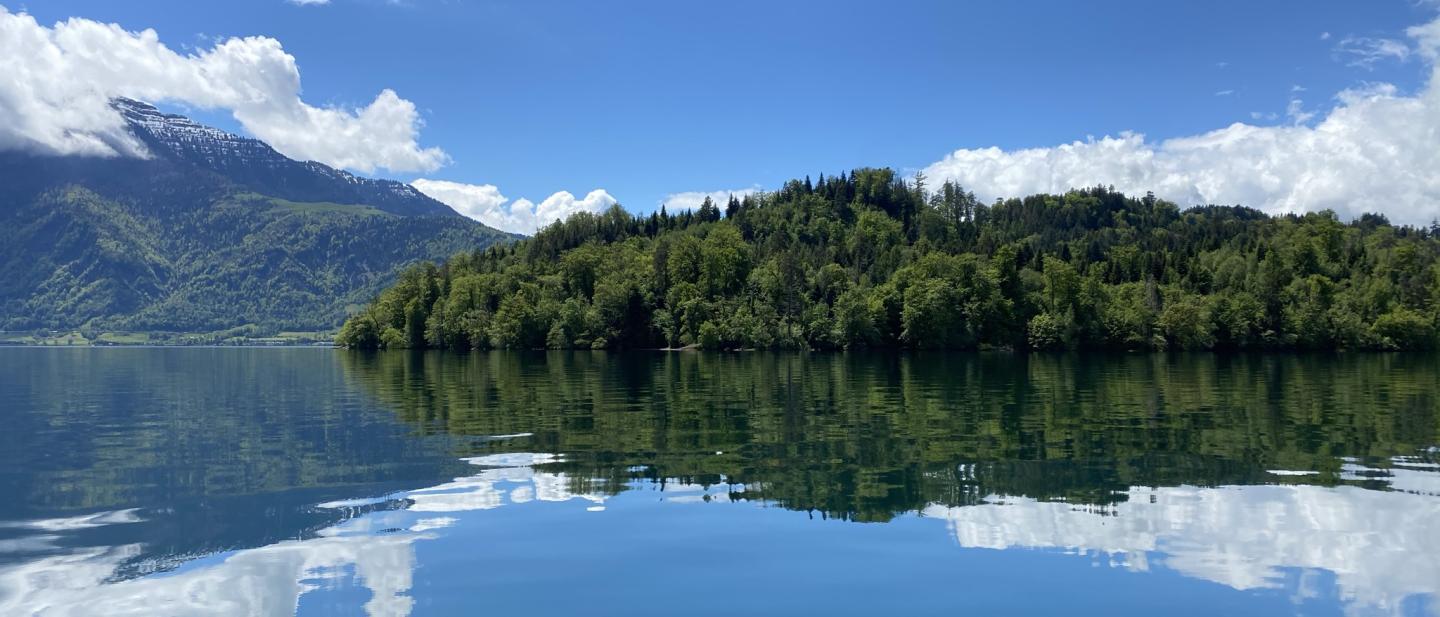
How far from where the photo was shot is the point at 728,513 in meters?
20.9

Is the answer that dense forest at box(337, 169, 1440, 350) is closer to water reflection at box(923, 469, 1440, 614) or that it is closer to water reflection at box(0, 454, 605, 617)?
water reflection at box(923, 469, 1440, 614)

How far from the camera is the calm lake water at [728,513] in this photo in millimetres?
14875

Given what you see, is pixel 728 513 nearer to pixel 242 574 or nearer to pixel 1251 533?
pixel 242 574

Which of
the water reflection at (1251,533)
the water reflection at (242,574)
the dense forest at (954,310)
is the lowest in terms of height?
the water reflection at (1251,533)

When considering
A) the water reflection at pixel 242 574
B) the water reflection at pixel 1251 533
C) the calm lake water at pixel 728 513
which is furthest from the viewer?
the water reflection at pixel 1251 533

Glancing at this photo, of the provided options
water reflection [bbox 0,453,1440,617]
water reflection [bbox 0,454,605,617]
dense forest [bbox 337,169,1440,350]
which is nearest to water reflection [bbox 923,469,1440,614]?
water reflection [bbox 0,453,1440,617]

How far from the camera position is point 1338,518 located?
19906mm

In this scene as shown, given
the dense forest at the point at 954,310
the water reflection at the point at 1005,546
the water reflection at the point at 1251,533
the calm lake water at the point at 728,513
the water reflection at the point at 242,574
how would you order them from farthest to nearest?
the dense forest at the point at 954,310, the water reflection at the point at 1251,533, the calm lake water at the point at 728,513, the water reflection at the point at 1005,546, the water reflection at the point at 242,574

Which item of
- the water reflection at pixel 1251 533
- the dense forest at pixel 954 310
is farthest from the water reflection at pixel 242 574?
the dense forest at pixel 954 310

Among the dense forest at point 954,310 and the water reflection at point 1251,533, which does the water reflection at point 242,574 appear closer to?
the water reflection at point 1251,533

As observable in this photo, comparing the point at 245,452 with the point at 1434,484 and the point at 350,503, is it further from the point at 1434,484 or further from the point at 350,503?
the point at 1434,484

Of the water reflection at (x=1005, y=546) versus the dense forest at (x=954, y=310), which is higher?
the dense forest at (x=954, y=310)

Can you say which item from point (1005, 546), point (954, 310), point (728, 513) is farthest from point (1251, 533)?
point (954, 310)

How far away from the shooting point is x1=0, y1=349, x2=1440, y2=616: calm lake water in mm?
14875
